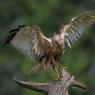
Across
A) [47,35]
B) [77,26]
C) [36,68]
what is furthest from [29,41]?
[47,35]

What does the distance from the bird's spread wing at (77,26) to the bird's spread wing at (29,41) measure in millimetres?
211

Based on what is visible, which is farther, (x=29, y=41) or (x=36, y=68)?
(x=29, y=41)

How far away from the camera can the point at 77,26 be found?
6680 mm

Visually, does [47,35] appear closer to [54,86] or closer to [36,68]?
[36,68]

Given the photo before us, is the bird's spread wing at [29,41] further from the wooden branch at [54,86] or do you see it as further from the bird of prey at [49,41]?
the wooden branch at [54,86]

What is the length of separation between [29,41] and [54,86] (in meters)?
1.52

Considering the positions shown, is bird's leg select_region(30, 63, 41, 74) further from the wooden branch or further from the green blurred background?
the green blurred background

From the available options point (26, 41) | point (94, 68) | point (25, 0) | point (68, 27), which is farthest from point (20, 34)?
point (25, 0)

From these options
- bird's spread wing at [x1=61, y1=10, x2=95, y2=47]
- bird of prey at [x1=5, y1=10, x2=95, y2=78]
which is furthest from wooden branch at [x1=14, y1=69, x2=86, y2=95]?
bird's spread wing at [x1=61, y1=10, x2=95, y2=47]

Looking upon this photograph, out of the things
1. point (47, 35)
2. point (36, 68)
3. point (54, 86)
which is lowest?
point (47, 35)

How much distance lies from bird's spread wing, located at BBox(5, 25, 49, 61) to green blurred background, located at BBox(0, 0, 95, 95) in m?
7.52

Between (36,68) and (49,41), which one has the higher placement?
(49,41)

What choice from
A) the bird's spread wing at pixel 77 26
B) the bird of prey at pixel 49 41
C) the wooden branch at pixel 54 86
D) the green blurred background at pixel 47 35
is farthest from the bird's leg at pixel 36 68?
the green blurred background at pixel 47 35

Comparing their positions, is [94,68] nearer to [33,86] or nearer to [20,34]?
[20,34]
